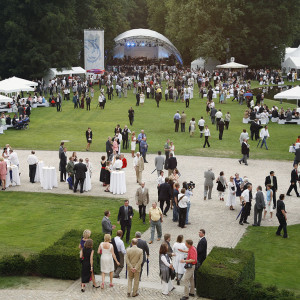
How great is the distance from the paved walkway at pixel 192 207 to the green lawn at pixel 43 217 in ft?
2.64

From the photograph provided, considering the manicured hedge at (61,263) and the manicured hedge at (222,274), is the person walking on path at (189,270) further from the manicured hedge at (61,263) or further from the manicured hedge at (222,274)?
the manicured hedge at (61,263)

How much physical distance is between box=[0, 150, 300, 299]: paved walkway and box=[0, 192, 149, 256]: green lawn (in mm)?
804

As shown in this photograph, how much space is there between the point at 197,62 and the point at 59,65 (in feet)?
68.0

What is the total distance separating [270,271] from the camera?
12.7 meters

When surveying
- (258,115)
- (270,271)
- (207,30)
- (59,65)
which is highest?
(207,30)

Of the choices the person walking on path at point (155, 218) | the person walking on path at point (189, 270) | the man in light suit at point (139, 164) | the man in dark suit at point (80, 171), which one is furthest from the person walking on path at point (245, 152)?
the person walking on path at point (189, 270)

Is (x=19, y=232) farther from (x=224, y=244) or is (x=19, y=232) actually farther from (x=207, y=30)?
(x=207, y=30)

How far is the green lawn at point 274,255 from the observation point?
39.8ft

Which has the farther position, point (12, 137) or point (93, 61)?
point (93, 61)

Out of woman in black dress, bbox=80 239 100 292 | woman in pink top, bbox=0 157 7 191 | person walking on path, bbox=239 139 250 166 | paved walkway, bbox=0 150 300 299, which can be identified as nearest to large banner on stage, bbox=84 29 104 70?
paved walkway, bbox=0 150 300 299

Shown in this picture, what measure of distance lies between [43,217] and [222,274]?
7478mm

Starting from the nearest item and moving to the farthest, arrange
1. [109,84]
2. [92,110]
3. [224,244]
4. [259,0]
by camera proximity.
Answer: [224,244] < [92,110] < [109,84] < [259,0]

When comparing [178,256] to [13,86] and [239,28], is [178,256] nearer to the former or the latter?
[13,86]

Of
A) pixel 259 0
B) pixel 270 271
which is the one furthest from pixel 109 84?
pixel 270 271
